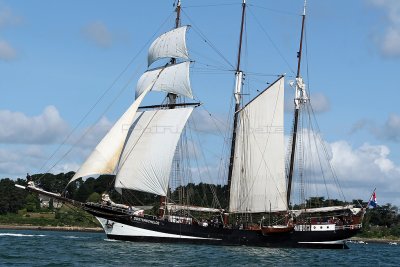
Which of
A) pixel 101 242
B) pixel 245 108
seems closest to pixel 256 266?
pixel 101 242

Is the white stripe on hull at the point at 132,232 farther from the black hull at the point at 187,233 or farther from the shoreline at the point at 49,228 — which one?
the shoreline at the point at 49,228

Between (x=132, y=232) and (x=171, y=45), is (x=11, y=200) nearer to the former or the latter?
(x=171, y=45)

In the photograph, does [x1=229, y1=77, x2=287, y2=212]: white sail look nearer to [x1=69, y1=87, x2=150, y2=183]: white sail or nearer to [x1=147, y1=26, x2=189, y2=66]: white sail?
[x1=147, y1=26, x2=189, y2=66]: white sail

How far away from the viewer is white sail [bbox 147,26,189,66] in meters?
83.5

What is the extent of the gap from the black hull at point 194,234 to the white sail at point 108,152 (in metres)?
5.61

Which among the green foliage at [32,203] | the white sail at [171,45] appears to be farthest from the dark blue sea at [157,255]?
the green foliage at [32,203]

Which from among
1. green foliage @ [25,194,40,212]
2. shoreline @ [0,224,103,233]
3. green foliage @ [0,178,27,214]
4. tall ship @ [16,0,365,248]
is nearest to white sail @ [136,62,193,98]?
tall ship @ [16,0,365,248]

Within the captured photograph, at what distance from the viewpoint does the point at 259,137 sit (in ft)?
274

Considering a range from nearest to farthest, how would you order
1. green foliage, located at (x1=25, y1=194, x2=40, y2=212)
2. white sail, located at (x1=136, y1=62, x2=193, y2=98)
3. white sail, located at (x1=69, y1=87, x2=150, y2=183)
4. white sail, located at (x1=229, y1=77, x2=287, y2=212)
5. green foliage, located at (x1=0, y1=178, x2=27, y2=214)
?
white sail, located at (x1=69, y1=87, x2=150, y2=183), white sail, located at (x1=229, y1=77, x2=287, y2=212), white sail, located at (x1=136, y1=62, x2=193, y2=98), green foliage, located at (x1=0, y1=178, x2=27, y2=214), green foliage, located at (x1=25, y1=194, x2=40, y2=212)

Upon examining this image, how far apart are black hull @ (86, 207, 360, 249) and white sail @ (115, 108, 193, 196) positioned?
120 inches

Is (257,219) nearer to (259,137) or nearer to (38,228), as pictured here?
(259,137)

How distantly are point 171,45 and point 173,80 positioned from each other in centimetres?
356

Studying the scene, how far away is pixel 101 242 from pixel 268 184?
695 inches

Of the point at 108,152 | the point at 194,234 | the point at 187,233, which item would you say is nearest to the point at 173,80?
the point at 108,152
